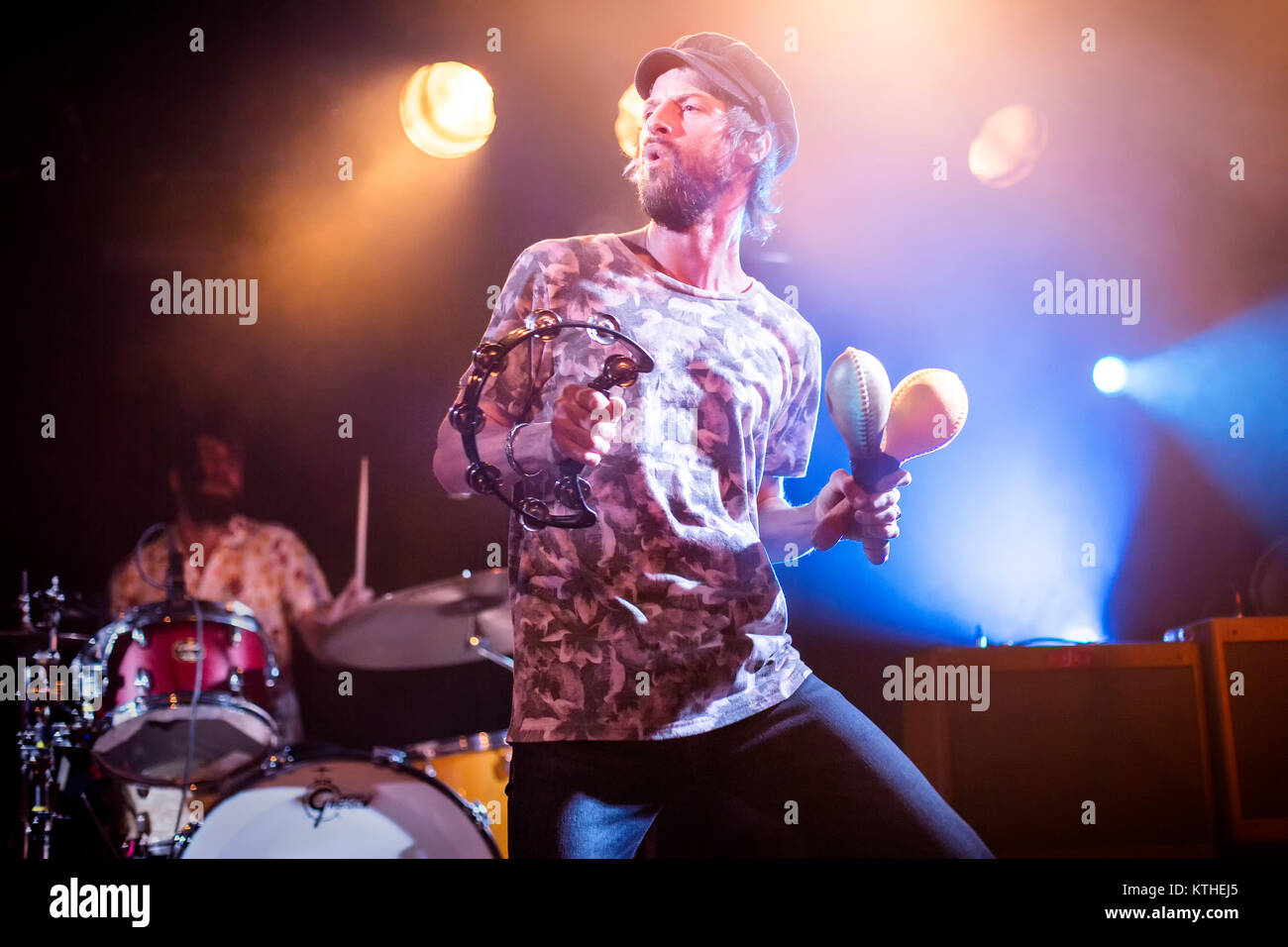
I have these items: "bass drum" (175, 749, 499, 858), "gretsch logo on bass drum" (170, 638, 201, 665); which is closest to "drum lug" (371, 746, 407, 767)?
"bass drum" (175, 749, 499, 858)

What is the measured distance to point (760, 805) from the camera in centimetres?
196

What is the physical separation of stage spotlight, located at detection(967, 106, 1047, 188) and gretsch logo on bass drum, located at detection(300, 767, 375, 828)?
2356mm

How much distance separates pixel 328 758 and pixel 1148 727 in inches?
83.5

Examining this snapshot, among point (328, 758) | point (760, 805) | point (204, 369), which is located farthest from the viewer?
point (204, 369)

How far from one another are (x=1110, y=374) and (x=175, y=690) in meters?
2.76

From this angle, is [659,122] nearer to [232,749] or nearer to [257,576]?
[257,576]

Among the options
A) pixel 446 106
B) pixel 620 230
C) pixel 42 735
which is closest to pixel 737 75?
pixel 620 230

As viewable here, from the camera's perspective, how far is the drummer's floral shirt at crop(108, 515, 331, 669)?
2.82 m

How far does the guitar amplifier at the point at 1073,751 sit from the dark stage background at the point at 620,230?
179 millimetres

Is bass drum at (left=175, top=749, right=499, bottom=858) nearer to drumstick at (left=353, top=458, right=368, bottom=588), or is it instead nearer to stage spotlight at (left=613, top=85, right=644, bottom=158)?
drumstick at (left=353, top=458, right=368, bottom=588)

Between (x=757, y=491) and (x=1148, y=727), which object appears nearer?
(x=757, y=491)

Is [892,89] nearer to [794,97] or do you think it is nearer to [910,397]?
[794,97]
